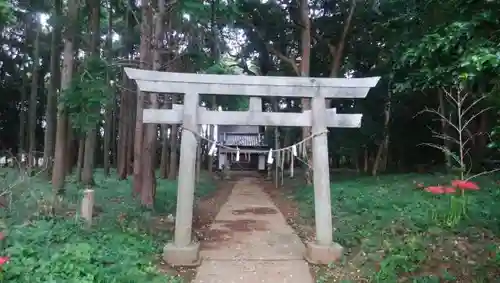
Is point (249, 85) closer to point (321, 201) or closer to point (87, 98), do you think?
point (321, 201)

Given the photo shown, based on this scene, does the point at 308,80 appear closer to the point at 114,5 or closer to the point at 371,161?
the point at 114,5

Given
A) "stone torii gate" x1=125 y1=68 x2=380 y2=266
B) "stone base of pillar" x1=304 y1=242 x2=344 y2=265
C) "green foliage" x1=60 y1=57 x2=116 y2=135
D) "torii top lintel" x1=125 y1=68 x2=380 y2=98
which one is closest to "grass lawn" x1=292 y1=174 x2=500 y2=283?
"stone base of pillar" x1=304 y1=242 x2=344 y2=265

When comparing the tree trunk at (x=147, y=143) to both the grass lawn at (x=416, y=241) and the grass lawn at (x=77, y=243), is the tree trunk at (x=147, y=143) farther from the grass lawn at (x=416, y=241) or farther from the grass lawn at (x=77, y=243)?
the grass lawn at (x=416, y=241)

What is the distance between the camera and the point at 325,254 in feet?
22.6

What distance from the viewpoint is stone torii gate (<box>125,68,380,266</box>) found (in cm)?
706

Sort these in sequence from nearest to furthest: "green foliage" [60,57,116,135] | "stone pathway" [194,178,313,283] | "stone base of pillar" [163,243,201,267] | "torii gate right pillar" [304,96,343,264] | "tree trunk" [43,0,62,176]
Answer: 1. "stone pathway" [194,178,313,283]
2. "stone base of pillar" [163,243,201,267]
3. "torii gate right pillar" [304,96,343,264]
4. "green foliage" [60,57,116,135]
5. "tree trunk" [43,0,62,176]

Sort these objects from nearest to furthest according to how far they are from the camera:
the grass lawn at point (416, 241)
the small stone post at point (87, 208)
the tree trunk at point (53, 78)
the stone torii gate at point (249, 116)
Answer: the grass lawn at point (416, 241)
the stone torii gate at point (249, 116)
the small stone post at point (87, 208)
the tree trunk at point (53, 78)

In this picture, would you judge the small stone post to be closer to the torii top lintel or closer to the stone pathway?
the stone pathway

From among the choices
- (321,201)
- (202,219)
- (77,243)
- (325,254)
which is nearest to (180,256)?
(77,243)

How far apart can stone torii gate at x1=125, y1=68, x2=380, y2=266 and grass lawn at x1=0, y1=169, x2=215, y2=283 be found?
0.87 m

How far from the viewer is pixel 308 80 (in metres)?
7.32

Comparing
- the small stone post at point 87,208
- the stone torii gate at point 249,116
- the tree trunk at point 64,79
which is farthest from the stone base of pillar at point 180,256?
the tree trunk at point 64,79

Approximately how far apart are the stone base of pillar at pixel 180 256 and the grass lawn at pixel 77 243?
23cm

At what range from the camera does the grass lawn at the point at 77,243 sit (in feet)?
16.3
